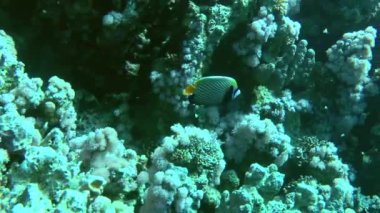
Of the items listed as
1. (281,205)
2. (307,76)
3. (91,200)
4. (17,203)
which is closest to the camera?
(17,203)

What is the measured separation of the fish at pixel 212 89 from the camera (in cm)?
366

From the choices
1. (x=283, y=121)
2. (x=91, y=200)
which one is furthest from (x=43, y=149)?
(x=283, y=121)

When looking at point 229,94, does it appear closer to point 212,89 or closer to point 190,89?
point 212,89

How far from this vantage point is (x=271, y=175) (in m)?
3.50

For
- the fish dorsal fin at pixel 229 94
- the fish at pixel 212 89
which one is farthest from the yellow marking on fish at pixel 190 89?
the fish dorsal fin at pixel 229 94

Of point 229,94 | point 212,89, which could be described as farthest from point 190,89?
point 229,94

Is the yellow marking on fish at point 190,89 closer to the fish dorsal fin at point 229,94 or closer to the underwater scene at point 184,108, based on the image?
the underwater scene at point 184,108

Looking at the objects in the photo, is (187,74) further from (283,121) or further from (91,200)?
(91,200)

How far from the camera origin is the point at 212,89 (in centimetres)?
369

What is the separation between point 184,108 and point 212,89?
1.53ft

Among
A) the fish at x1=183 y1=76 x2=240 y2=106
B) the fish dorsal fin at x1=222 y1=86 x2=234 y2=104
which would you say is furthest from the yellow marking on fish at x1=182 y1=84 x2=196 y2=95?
the fish dorsal fin at x1=222 y1=86 x2=234 y2=104

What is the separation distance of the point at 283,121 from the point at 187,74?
48.0 inches

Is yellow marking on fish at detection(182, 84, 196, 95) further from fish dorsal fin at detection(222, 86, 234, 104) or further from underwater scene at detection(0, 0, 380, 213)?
fish dorsal fin at detection(222, 86, 234, 104)

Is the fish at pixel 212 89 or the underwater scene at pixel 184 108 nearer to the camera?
the underwater scene at pixel 184 108
